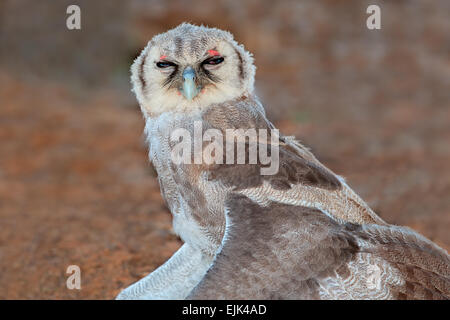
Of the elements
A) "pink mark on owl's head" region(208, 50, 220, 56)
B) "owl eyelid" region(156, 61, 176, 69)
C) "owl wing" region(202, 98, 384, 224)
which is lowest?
"owl wing" region(202, 98, 384, 224)

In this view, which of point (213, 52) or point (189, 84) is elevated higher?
point (213, 52)

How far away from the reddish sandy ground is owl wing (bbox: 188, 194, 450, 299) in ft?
7.59

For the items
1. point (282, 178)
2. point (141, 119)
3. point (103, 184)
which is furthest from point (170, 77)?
point (141, 119)

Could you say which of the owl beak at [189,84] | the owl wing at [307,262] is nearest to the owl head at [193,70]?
the owl beak at [189,84]

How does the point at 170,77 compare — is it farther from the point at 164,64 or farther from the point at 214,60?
the point at 214,60

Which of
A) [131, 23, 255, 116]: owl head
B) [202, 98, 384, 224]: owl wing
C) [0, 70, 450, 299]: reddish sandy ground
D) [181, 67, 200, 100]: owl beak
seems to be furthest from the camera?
[0, 70, 450, 299]: reddish sandy ground

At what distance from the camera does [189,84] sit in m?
3.78

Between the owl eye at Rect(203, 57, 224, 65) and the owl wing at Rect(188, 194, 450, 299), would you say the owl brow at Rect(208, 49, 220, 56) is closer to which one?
the owl eye at Rect(203, 57, 224, 65)

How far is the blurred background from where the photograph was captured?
647 cm

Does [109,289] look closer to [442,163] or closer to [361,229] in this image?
[361,229]

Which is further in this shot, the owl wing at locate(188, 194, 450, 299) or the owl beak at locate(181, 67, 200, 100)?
the owl beak at locate(181, 67, 200, 100)

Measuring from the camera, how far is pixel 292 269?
334 cm

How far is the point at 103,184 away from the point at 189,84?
529cm

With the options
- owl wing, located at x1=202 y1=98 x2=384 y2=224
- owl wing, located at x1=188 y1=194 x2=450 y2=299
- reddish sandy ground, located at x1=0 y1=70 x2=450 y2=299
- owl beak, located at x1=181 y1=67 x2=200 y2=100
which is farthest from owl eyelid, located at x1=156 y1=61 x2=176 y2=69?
reddish sandy ground, located at x1=0 y1=70 x2=450 y2=299
